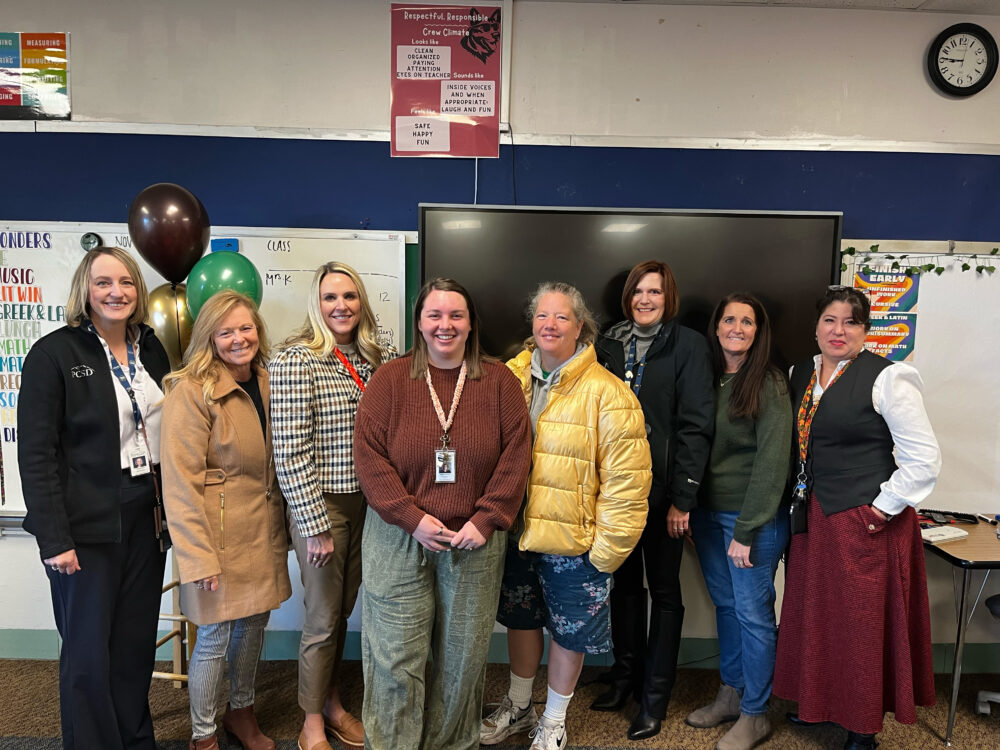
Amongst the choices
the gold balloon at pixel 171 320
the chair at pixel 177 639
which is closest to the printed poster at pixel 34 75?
the gold balloon at pixel 171 320

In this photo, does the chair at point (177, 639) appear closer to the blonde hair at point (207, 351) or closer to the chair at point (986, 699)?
the blonde hair at point (207, 351)

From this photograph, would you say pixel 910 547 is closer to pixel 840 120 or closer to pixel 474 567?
pixel 474 567

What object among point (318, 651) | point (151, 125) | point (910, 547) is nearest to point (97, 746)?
point (318, 651)

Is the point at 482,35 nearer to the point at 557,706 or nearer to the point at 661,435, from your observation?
the point at 661,435

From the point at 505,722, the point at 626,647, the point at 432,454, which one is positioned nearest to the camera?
the point at 432,454

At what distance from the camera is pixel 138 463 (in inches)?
74.6

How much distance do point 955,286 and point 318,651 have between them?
316 centimetres

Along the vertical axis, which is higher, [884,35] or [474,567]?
[884,35]

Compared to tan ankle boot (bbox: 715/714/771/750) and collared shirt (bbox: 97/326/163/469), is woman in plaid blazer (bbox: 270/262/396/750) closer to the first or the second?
collared shirt (bbox: 97/326/163/469)

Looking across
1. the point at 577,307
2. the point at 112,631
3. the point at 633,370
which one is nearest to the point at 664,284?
the point at 633,370

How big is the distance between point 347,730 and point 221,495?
1.04m

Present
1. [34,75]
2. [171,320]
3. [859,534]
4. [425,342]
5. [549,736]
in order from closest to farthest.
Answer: [425,342]
[859,534]
[549,736]
[171,320]
[34,75]

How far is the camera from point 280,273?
2686 millimetres

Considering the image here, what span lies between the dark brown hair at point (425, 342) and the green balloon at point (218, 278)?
813 mm
